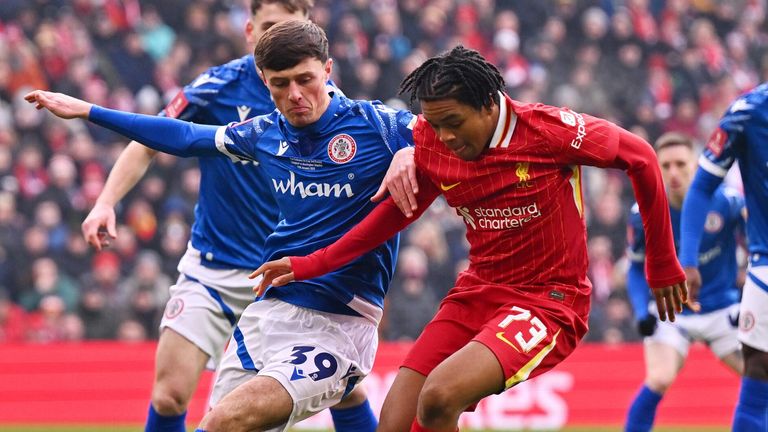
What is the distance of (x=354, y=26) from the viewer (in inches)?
711

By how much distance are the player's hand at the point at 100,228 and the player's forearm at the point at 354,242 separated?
141cm

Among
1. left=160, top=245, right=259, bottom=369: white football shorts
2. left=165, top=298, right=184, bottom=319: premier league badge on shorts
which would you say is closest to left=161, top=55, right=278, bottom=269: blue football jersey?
left=160, top=245, right=259, bottom=369: white football shorts

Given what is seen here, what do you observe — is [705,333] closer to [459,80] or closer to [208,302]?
[208,302]

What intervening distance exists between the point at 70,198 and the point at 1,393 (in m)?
3.05

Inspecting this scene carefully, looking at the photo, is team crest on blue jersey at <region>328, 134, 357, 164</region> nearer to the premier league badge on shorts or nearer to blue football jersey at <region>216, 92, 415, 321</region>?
blue football jersey at <region>216, 92, 415, 321</region>

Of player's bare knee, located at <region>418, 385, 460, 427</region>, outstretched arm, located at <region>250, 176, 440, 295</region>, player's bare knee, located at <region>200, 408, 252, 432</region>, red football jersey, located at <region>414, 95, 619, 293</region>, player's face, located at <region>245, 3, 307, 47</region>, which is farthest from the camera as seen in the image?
player's face, located at <region>245, 3, 307, 47</region>

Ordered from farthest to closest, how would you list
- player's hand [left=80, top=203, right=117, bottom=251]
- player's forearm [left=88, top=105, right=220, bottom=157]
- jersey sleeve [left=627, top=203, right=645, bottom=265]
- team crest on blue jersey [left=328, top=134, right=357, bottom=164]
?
jersey sleeve [left=627, top=203, right=645, bottom=265] < player's hand [left=80, top=203, right=117, bottom=251] < player's forearm [left=88, top=105, right=220, bottom=157] < team crest on blue jersey [left=328, top=134, right=357, bottom=164]

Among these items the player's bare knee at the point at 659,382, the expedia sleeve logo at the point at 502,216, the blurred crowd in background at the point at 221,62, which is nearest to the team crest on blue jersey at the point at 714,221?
the player's bare knee at the point at 659,382

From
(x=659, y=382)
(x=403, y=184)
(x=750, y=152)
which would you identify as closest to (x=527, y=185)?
(x=403, y=184)

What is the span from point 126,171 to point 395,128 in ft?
6.30

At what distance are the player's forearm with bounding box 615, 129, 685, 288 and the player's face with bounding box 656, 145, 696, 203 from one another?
3631 mm

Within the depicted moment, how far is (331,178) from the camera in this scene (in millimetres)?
5859

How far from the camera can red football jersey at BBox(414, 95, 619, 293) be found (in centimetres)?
545

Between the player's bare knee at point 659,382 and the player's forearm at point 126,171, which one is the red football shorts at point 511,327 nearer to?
the player's forearm at point 126,171
